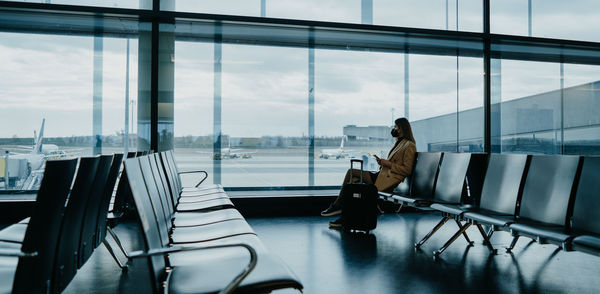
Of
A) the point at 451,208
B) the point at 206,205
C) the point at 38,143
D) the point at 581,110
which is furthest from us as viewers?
the point at 581,110

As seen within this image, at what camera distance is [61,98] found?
5645 mm

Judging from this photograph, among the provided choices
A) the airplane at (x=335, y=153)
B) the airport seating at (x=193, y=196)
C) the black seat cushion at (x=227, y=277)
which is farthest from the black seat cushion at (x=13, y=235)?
the airplane at (x=335, y=153)

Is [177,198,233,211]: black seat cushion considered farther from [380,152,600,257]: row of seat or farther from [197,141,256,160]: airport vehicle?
[197,141,256,160]: airport vehicle

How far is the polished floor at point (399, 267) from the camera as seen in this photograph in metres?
2.87

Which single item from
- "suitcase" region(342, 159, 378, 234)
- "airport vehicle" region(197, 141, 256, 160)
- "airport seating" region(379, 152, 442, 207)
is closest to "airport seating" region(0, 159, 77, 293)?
"airport seating" region(379, 152, 442, 207)

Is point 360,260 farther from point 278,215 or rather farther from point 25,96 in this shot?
point 25,96

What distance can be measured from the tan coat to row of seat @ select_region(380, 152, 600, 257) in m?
0.59

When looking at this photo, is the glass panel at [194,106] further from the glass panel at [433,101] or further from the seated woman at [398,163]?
the glass panel at [433,101]

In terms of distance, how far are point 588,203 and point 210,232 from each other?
7.91 feet

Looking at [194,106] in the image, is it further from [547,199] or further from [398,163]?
[547,199]

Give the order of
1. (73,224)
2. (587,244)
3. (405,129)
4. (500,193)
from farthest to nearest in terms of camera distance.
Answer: (405,129) → (500,193) → (587,244) → (73,224)

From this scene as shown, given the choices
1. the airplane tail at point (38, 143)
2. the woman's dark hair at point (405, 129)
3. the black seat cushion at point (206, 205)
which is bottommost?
the black seat cushion at point (206, 205)

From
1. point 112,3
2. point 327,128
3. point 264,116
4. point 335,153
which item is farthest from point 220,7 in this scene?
point 335,153

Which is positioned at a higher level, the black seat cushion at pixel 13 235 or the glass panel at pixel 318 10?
the glass panel at pixel 318 10
